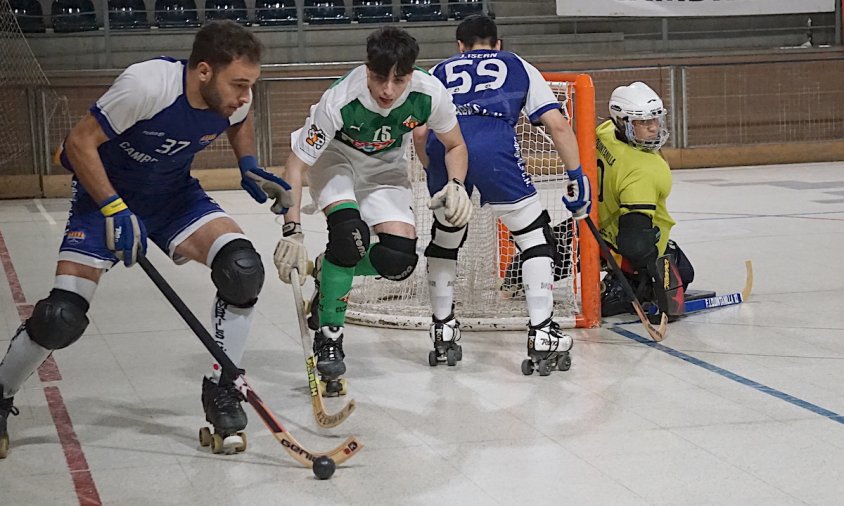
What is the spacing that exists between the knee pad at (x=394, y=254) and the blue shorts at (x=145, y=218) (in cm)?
81

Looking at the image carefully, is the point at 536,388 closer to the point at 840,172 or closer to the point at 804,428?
the point at 804,428

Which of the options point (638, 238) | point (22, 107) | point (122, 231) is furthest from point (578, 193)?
point (22, 107)

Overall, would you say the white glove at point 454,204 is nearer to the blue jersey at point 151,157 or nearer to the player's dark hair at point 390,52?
the player's dark hair at point 390,52

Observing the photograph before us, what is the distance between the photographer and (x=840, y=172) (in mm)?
12227

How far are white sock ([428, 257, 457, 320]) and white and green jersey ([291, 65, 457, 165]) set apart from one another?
0.68 m

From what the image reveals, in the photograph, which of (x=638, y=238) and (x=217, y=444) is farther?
(x=638, y=238)

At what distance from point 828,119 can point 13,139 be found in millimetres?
8822

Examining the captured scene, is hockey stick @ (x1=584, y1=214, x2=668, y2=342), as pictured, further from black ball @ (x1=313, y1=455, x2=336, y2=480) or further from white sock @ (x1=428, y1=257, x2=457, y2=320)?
black ball @ (x1=313, y1=455, x2=336, y2=480)

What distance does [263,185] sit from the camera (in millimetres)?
3822

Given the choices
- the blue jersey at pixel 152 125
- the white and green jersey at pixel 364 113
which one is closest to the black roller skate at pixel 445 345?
the white and green jersey at pixel 364 113

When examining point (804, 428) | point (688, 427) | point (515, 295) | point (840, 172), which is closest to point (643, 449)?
point (688, 427)

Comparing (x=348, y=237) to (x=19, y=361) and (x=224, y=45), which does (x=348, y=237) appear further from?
(x=19, y=361)

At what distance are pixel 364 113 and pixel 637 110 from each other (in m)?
1.70

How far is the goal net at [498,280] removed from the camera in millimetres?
5461
